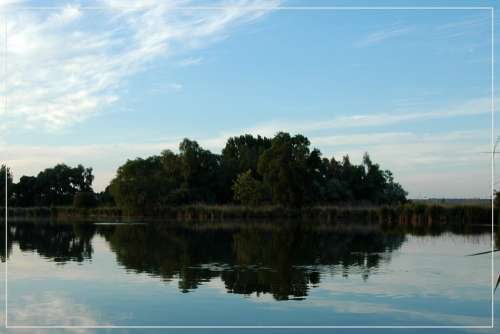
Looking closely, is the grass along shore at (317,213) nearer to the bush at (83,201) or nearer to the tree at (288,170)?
the bush at (83,201)

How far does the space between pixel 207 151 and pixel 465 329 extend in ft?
226

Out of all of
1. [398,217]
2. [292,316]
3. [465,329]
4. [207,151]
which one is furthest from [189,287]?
[207,151]

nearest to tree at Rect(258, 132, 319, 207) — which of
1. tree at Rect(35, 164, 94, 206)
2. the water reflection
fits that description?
the water reflection

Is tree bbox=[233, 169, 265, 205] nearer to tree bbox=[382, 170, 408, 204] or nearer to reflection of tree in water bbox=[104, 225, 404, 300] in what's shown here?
tree bbox=[382, 170, 408, 204]

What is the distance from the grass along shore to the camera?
144ft

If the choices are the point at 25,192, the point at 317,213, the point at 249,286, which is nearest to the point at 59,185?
the point at 25,192

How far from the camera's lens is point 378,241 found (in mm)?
28656

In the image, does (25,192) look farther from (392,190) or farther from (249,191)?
(392,190)

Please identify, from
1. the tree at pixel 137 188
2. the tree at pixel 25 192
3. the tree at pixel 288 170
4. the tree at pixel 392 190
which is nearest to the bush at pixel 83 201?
the tree at pixel 137 188

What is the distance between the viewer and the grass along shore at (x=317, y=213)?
144 feet

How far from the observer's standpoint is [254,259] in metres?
20.4

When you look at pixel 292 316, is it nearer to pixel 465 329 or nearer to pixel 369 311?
pixel 369 311

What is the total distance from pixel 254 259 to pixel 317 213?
35438 millimetres

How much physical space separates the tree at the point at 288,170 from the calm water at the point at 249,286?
3477 cm
